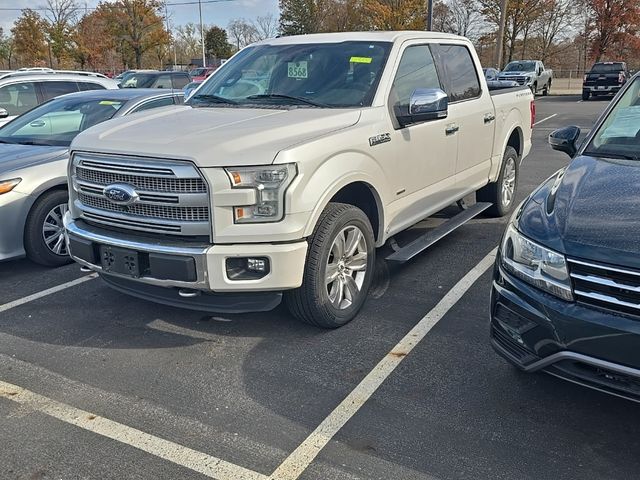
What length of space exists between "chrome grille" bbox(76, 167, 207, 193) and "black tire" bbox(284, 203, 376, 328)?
0.79 metres

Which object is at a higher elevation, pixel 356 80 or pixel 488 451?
pixel 356 80

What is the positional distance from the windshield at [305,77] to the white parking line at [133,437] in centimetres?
257

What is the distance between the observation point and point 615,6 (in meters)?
42.2

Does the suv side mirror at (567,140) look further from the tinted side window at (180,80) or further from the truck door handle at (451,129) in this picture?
the tinted side window at (180,80)

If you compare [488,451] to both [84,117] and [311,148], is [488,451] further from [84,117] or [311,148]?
[84,117]

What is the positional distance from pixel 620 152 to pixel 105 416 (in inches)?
131

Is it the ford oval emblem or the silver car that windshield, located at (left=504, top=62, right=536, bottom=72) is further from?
the ford oval emblem

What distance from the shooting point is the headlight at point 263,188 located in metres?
3.40

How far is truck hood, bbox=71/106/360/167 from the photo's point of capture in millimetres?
3416

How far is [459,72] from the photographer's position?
576cm

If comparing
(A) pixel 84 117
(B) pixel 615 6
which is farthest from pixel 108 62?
(A) pixel 84 117

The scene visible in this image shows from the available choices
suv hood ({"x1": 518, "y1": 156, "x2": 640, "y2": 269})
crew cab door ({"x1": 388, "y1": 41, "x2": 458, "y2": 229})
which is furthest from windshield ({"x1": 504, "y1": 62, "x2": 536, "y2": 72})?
suv hood ({"x1": 518, "y1": 156, "x2": 640, "y2": 269})

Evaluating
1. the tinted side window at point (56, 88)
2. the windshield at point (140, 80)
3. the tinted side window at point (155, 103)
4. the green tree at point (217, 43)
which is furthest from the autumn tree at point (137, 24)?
the tinted side window at point (155, 103)

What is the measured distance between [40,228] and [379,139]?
10.4 ft
